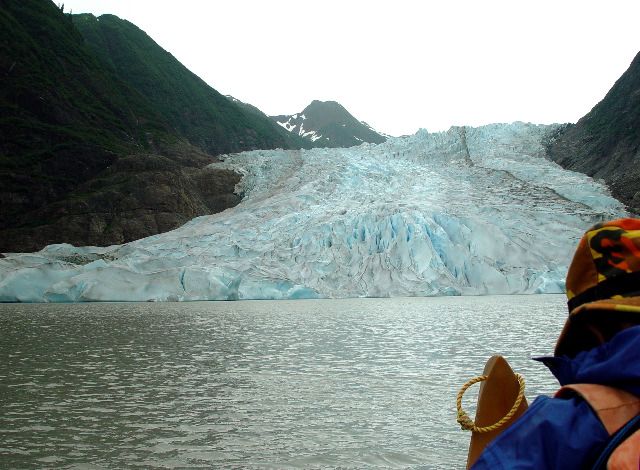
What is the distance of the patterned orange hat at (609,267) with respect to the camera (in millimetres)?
1106

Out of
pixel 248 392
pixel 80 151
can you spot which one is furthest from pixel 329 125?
pixel 248 392

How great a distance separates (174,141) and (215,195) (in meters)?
12.5

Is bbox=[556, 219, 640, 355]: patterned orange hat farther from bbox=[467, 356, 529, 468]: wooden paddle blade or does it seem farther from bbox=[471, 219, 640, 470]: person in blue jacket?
bbox=[467, 356, 529, 468]: wooden paddle blade

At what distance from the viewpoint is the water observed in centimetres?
375

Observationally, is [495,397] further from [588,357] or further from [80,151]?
[80,151]

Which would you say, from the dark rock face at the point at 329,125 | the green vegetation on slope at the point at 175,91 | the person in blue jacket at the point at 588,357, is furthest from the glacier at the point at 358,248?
the dark rock face at the point at 329,125

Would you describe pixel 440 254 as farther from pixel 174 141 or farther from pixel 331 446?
pixel 174 141

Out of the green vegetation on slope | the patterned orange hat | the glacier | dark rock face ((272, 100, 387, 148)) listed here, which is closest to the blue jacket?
the patterned orange hat

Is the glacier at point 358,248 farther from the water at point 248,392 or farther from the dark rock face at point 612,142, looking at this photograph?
the water at point 248,392

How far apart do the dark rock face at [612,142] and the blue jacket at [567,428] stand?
1053 inches

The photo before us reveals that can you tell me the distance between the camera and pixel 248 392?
18.3 feet

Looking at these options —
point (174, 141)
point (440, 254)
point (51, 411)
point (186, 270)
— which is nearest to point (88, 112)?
point (174, 141)

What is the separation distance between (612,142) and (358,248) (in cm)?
2003

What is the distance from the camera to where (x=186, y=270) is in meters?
19.7
